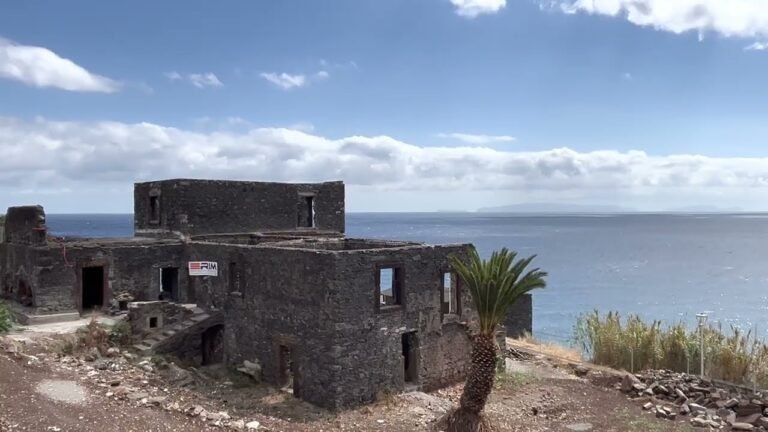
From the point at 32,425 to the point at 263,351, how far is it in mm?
8790

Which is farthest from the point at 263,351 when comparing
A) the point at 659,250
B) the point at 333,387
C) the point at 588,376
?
the point at 659,250

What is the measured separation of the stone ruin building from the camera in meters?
20.5

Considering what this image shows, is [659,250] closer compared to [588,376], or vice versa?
[588,376]

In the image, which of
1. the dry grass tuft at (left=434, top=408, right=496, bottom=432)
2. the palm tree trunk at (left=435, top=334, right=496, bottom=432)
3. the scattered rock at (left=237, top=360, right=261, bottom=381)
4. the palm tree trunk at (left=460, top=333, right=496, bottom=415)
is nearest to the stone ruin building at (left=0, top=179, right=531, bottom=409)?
the scattered rock at (left=237, top=360, right=261, bottom=381)

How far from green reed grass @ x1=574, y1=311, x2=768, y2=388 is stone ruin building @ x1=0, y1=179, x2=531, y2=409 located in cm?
813

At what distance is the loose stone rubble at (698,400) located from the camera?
2072 centimetres

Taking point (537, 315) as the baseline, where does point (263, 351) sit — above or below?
above

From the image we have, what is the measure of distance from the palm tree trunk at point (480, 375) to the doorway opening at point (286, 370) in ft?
20.8

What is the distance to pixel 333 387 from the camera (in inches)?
787

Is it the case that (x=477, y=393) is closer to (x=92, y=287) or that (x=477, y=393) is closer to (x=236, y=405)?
(x=236, y=405)

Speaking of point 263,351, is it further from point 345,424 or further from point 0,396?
point 0,396

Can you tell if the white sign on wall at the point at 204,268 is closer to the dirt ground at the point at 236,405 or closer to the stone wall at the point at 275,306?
the stone wall at the point at 275,306

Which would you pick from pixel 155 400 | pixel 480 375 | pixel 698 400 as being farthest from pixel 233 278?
pixel 698 400

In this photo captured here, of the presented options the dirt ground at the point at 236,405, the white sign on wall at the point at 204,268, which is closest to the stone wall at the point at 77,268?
the white sign on wall at the point at 204,268
